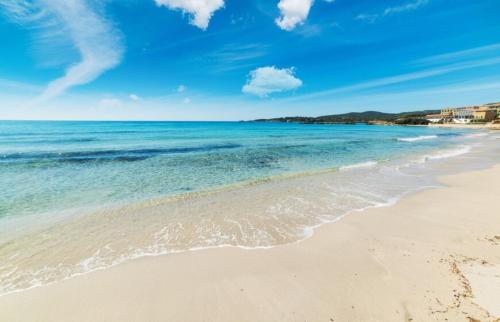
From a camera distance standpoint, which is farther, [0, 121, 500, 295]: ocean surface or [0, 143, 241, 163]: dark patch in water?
[0, 143, 241, 163]: dark patch in water

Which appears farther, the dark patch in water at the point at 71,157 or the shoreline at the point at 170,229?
the dark patch in water at the point at 71,157

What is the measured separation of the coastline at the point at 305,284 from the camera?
344 cm

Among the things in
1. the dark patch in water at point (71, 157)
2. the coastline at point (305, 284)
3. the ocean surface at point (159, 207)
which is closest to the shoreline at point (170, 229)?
the ocean surface at point (159, 207)

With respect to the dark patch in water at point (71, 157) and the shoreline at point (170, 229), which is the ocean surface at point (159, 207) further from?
the dark patch in water at point (71, 157)

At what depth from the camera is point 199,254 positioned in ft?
17.0

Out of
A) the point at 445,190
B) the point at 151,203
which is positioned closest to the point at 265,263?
the point at 151,203

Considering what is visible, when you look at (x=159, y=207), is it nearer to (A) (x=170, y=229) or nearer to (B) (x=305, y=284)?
(A) (x=170, y=229)

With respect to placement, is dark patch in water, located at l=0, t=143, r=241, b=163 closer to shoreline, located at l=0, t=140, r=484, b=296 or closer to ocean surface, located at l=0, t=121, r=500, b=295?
ocean surface, located at l=0, t=121, r=500, b=295


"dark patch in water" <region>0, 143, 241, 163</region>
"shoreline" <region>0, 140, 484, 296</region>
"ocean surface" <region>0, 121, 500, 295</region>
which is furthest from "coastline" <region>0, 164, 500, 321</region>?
"dark patch in water" <region>0, 143, 241, 163</region>

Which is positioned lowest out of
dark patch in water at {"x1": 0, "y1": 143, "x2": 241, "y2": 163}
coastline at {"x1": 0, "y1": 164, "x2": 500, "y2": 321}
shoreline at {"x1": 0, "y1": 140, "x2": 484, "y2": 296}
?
coastline at {"x1": 0, "y1": 164, "x2": 500, "y2": 321}

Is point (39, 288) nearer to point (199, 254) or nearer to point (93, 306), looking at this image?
point (93, 306)

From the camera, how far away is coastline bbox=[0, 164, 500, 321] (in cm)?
344

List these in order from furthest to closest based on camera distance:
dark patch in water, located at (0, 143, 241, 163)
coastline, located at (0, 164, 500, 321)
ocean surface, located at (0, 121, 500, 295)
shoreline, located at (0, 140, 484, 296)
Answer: dark patch in water, located at (0, 143, 241, 163) < ocean surface, located at (0, 121, 500, 295) < shoreline, located at (0, 140, 484, 296) < coastline, located at (0, 164, 500, 321)

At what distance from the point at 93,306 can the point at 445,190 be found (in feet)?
41.6
